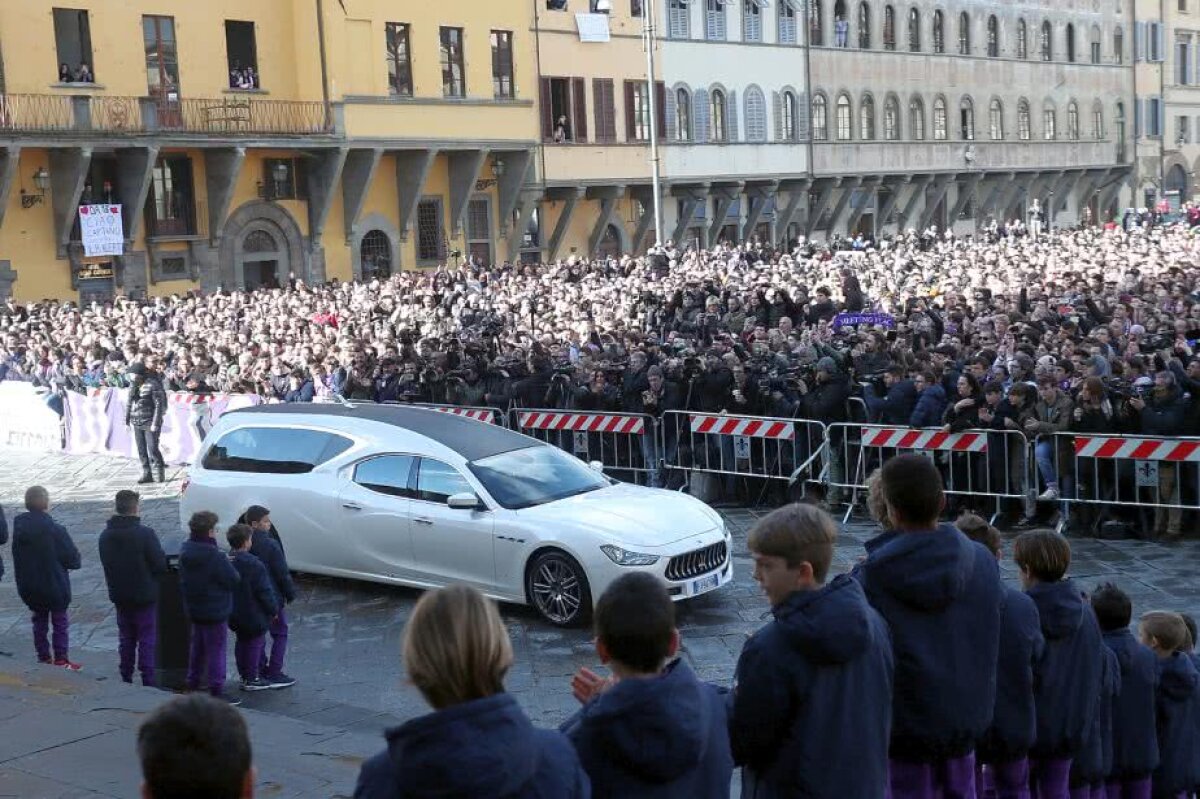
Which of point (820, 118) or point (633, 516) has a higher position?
point (820, 118)

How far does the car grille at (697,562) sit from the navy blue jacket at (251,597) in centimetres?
278

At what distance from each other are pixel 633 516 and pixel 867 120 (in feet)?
147

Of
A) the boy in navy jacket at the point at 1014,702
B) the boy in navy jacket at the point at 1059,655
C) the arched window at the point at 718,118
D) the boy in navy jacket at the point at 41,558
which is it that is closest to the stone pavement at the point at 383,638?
the boy in navy jacket at the point at 41,558

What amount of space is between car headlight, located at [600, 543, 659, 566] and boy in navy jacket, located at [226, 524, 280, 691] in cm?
234

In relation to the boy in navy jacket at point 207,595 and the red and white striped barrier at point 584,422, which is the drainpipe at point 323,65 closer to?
the red and white striped barrier at point 584,422

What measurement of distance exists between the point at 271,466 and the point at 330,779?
587 cm

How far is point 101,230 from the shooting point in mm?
32469

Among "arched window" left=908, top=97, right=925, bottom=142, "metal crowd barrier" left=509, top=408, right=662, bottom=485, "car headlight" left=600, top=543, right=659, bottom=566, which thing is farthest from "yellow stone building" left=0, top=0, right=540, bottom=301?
"car headlight" left=600, top=543, right=659, bottom=566

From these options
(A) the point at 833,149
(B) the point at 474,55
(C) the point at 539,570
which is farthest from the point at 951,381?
(A) the point at 833,149

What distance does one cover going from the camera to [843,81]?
2061 inches

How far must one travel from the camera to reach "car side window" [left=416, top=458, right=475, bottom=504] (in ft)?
37.6

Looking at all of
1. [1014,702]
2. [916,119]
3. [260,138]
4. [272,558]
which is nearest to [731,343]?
[272,558]

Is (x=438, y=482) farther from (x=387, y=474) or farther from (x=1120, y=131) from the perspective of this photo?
(x=1120, y=131)

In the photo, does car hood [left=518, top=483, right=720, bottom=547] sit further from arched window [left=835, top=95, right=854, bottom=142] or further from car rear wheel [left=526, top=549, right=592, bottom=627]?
arched window [left=835, top=95, right=854, bottom=142]
